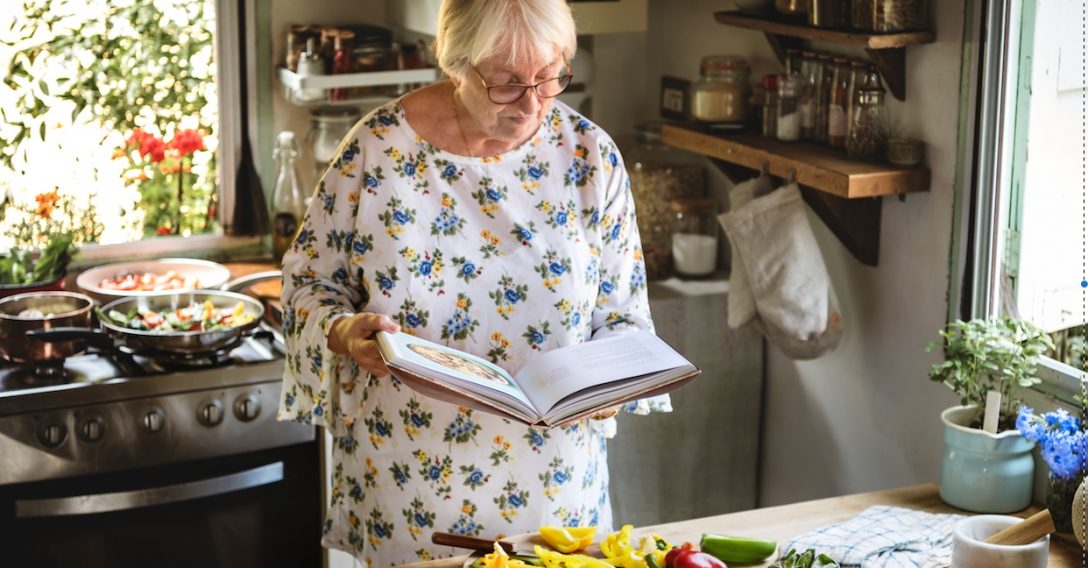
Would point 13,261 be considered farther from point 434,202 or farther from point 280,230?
point 434,202

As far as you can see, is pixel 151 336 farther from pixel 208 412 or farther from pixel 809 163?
pixel 809 163

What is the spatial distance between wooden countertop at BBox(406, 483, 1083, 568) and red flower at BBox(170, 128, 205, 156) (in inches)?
66.0

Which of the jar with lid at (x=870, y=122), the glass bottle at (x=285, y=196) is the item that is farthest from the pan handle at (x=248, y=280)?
the jar with lid at (x=870, y=122)

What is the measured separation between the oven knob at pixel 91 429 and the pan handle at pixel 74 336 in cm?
16

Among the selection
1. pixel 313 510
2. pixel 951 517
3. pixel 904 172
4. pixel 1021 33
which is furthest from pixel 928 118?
pixel 313 510

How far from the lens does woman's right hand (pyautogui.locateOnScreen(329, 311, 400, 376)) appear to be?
5.80 feet

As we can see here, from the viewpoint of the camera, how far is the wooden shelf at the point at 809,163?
2330mm

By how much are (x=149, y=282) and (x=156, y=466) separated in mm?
554

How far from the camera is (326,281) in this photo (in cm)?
194

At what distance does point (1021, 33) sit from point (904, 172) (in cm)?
32

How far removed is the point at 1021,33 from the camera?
2.14m

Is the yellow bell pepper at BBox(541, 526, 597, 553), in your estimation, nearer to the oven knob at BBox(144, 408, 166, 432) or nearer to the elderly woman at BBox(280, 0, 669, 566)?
the elderly woman at BBox(280, 0, 669, 566)

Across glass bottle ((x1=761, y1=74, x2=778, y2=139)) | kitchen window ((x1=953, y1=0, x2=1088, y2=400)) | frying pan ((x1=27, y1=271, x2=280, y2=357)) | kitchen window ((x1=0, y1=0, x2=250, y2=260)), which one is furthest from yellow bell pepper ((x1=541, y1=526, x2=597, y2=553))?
kitchen window ((x1=0, y1=0, x2=250, y2=260))

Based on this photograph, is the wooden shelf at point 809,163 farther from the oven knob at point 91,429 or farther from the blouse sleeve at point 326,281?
the oven knob at point 91,429
